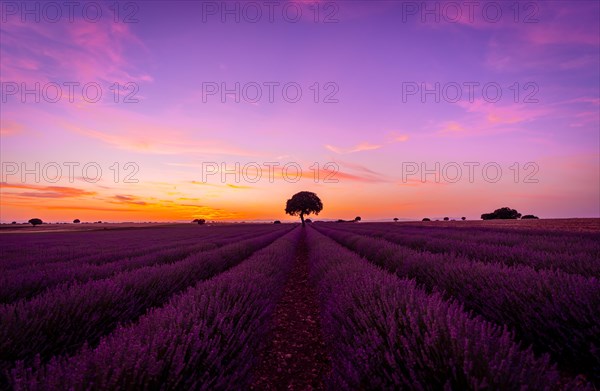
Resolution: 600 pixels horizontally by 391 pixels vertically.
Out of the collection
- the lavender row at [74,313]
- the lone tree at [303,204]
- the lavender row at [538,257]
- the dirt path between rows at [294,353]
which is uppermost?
the lone tree at [303,204]

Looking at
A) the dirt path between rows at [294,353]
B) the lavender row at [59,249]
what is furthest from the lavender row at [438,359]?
the lavender row at [59,249]

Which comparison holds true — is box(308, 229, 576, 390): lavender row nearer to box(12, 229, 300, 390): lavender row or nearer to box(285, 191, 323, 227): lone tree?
box(12, 229, 300, 390): lavender row

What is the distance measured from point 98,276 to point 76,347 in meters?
3.35

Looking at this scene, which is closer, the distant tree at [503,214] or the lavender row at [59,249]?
the lavender row at [59,249]

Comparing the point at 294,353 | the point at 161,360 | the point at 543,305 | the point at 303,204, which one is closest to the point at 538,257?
the point at 543,305

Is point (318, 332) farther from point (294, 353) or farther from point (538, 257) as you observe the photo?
point (538, 257)

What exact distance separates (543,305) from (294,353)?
2.75 metres

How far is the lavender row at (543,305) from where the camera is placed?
8.76 feet

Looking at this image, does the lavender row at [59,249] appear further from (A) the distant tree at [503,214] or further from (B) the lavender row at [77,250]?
(A) the distant tree at [503,214]

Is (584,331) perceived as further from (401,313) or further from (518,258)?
(518,258)

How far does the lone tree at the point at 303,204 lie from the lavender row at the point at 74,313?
58.5m

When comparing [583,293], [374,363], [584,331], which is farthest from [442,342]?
[583,293]

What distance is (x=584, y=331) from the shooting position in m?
2.65

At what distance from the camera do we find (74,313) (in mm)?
3361
